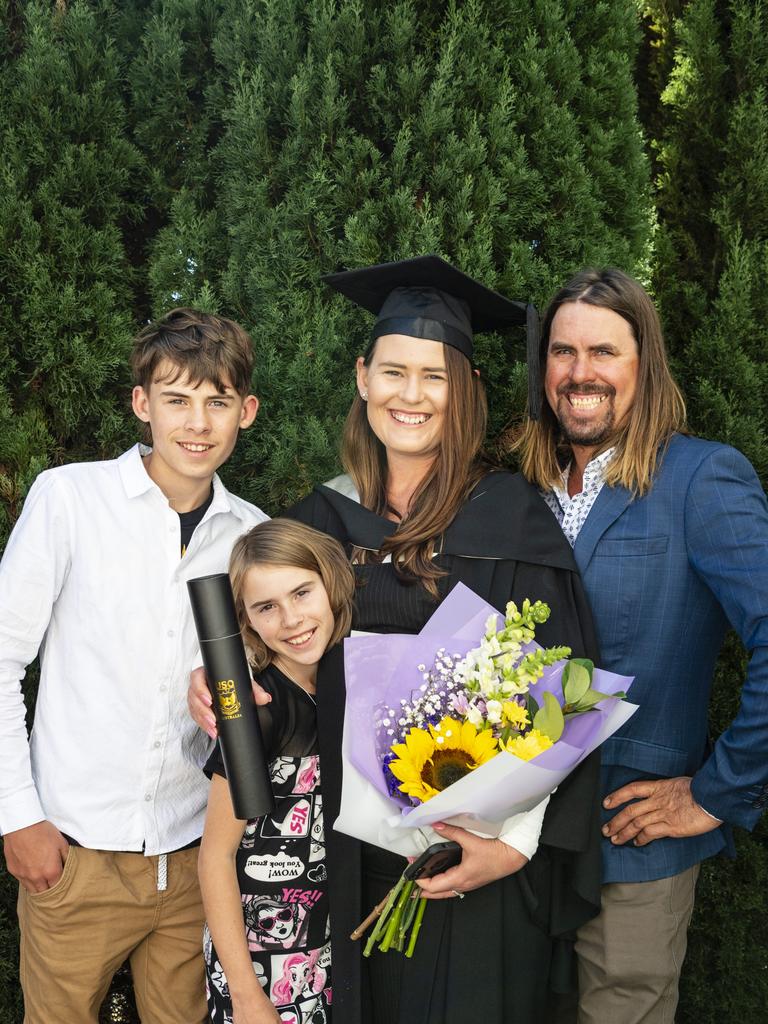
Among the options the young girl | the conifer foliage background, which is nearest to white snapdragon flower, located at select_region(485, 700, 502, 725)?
the young girl

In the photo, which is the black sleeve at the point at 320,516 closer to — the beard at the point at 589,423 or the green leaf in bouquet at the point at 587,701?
the beard at the point at 589,423

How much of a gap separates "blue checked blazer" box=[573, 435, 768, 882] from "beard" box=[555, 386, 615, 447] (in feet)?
0.63

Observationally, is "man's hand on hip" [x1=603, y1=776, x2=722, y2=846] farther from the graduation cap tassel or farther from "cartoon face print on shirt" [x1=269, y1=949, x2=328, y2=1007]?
the graduation cap tassel

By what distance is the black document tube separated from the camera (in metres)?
2.15

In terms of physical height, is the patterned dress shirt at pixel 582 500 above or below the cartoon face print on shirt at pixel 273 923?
above

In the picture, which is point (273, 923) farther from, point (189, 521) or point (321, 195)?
point (321, 195)

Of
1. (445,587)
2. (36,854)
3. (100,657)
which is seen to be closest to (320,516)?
(445,587)

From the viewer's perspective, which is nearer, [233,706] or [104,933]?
[233,706]

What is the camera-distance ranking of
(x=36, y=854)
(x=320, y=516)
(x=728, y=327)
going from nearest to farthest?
(x=36, y=854) → (x=320, y=516) → (x=728, y=327)

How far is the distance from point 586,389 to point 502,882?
1.42 meters

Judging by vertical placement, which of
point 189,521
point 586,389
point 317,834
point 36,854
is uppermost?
point 586,389

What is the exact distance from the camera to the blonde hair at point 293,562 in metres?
2.58

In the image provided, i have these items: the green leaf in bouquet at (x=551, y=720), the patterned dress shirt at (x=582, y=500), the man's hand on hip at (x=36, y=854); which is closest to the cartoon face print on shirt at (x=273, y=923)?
the man's hand on hip at (x=36, y=854)

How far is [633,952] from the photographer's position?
8.31 ft
